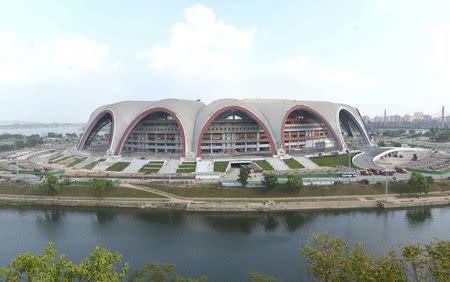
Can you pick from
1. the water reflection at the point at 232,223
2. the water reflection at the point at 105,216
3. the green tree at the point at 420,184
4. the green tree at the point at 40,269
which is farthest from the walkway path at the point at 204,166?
the green tree at the point at 40,269

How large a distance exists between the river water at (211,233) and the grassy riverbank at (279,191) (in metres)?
3.67

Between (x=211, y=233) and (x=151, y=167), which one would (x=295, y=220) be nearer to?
(x=211, y=233)

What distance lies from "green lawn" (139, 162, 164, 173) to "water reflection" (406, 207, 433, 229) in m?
27.8

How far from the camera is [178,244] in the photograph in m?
24.5

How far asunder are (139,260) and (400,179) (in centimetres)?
2918

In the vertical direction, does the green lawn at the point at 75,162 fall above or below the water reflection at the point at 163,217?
above

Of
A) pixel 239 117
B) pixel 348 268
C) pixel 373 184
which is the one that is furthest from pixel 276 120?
pixel 348 268

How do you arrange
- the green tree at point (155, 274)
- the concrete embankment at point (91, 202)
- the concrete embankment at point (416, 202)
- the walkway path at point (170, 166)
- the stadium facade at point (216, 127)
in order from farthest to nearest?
the stadium facade at point (216, 127) → the walkway path at point (170, 166) → the concrete embankment at point (91, 202) → the concrete embankment at point (416, 202) → the green tree at point (155, 274)

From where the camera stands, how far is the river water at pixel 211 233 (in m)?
21.7

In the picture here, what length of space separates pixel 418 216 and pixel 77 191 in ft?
106

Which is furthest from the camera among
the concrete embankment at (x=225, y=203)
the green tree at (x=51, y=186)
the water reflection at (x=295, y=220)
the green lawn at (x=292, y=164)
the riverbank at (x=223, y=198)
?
the green lawn at (x=292, y=164)

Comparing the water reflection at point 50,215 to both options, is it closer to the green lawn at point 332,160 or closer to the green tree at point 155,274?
the green tree at point 155,274

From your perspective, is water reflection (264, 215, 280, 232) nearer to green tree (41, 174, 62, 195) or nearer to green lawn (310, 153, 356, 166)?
green lawn (310, 153, 356, 166)

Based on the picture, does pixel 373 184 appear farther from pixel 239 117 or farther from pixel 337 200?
pixel 239 117
